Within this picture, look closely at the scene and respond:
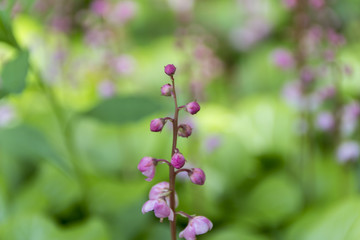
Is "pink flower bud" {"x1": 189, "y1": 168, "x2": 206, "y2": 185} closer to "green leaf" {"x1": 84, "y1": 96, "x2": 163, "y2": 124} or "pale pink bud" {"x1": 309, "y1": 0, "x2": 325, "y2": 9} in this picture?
"green leaf" {"x1": 84, "y1": 96, "x2": 163, "y2": 124}

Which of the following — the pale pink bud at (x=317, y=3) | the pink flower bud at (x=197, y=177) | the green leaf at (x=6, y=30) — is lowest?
the pink flower bud at (x=197, y=177)

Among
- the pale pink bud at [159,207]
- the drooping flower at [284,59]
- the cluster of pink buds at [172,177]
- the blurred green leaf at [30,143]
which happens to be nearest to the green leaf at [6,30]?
the blurred green leaf at [30,143]

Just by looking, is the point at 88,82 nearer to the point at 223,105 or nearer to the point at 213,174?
the point at 223,105

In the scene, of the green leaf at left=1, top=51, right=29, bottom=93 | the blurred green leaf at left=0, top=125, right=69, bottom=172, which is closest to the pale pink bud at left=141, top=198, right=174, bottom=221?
the green leaf at left=1, top=51, right=29, bottom=93

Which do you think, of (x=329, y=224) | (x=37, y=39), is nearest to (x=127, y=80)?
(x=37, y=39)

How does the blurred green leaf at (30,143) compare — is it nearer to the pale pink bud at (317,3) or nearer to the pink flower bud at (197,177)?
the pink flower bud at (197,177)

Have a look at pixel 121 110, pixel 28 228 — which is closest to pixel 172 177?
pixel 121 110

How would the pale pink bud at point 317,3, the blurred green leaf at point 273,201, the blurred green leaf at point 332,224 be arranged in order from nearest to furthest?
1. the blurred green leaf at point 332,224
2. the pale pink bud at point 317,3
3. the blurred green leaf at point 273,201

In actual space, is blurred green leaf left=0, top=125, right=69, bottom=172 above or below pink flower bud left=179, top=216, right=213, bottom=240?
below
